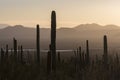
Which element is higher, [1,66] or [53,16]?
[53,16]

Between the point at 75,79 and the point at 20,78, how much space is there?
2939 mm

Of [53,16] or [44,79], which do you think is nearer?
[44,79]

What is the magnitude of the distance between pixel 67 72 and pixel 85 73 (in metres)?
2.09

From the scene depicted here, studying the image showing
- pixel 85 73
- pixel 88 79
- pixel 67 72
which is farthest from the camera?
Answer: pixel 67 72

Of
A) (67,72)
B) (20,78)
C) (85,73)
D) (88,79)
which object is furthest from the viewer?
(67,72)

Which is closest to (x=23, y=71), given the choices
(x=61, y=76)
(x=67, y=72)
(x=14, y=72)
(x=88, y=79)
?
(x=14, y=72)

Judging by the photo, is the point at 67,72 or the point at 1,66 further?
the point at 67,72

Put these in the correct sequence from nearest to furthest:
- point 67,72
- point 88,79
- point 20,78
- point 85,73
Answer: point 20,78 → point 88,79 → point 85,73 → point 67,72

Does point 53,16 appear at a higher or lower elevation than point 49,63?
higher

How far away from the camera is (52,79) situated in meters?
17.0

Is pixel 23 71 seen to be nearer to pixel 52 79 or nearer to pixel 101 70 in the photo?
pixel 52 79

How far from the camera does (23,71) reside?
17.3m

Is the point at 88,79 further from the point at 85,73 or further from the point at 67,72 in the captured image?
the point at 67,72

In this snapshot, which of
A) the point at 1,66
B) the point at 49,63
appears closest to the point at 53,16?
the point at 49,63
